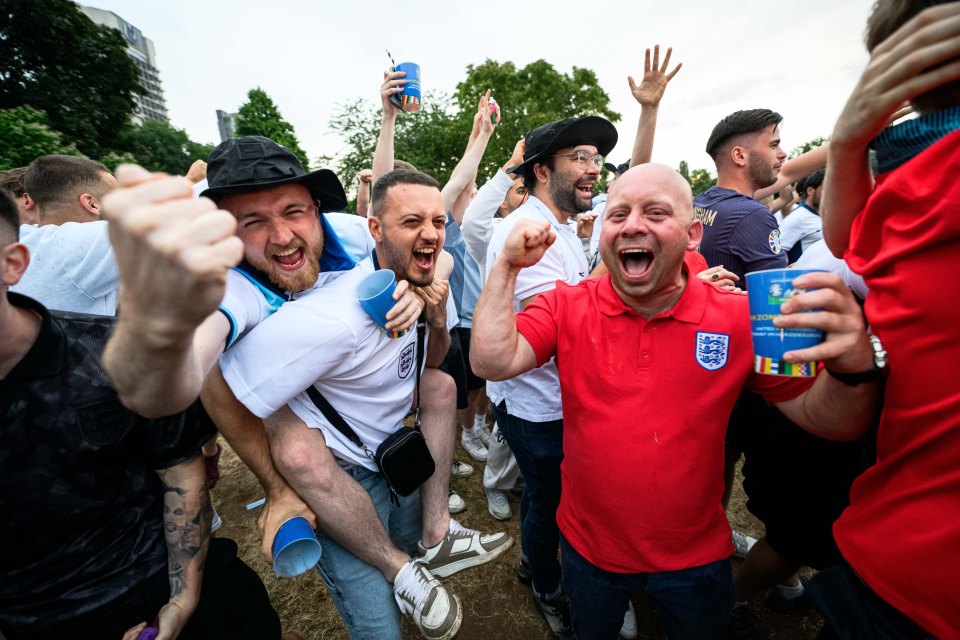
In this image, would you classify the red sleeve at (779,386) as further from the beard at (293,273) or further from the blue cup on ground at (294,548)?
the beard at (293,273)

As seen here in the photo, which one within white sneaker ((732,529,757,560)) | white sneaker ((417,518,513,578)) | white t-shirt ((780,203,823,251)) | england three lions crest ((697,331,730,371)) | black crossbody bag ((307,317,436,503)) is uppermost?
white t-shirt ((780,203,823,251))

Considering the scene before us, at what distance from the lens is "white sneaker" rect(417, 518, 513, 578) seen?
2.33m

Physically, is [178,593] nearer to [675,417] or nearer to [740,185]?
[675,417]

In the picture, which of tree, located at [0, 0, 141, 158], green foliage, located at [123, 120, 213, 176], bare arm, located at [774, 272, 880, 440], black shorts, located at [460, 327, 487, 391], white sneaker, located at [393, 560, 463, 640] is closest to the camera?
bare arm, located at [774, 272, 880, 440]

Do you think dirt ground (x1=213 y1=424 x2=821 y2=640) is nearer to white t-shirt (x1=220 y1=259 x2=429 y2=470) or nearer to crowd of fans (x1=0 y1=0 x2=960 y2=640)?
crowd of fans (x1=0 y1=0 x2=960 y2=640)

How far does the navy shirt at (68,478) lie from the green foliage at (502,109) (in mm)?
19297

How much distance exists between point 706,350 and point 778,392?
282mm

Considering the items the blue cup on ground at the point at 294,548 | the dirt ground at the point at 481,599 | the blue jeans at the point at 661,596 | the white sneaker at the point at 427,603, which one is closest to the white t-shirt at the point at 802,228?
the dirt ground at the point at 481,599

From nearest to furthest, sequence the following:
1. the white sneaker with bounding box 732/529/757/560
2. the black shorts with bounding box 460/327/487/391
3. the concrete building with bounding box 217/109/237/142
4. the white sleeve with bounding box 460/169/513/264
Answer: the white sneaker with bounding box 732/529/757/560
the white sleeve with bounding box 460/169/513/264
the black shorts with bounding box 460/327/487/391
the concrete building with bounding box 217/109/237/142

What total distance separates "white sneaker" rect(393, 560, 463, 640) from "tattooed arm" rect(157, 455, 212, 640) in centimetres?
86

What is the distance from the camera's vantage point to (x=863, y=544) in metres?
1.14

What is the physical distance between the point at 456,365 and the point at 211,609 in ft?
5.93

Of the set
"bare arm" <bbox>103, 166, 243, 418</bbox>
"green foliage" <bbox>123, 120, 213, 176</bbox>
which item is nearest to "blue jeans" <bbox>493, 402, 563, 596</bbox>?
"bare arm" <bbox>103, 166, 243, 418</bbox>

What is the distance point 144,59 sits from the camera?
8162cm
